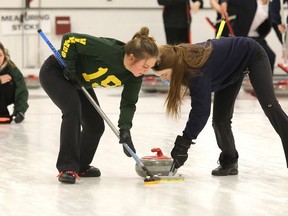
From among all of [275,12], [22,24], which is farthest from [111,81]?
[22,24]

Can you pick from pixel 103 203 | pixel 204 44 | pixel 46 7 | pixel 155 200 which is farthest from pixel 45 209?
pixel 46 7

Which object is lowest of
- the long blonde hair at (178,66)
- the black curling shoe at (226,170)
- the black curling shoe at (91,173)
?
the black curling shoe at (91,173)

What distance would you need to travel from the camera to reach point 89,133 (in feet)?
16.1

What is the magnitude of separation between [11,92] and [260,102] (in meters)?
3.42

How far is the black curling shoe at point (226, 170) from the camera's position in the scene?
496 cm

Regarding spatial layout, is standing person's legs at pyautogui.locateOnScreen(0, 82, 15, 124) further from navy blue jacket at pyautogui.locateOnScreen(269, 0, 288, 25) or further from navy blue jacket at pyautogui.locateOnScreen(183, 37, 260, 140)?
navy blue jacket at pyautogui.locateOnScreen(269, 0, 288, 25)

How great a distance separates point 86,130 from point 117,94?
217 inches

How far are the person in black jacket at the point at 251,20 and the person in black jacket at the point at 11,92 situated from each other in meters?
3.38

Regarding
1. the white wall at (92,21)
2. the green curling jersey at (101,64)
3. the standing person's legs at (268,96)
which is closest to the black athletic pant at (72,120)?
the green curling jersey at (101,64)

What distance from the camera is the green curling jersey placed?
4.56m

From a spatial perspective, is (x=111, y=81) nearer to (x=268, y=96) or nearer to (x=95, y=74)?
(x=95, y=74)

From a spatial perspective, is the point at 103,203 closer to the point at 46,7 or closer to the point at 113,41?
the point at 113,41

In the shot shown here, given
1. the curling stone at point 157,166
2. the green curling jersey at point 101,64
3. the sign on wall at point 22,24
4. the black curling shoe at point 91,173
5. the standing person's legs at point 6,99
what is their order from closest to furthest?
the green curling jersey at point 101,64
the curling stone at point 157,166
the black curling shoe at point 91,173
the standing person's legs at point 6,99
the sign on wall at point 22,24

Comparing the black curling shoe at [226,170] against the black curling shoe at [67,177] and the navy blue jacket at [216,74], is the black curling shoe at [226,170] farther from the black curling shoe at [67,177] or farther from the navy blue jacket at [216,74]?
the black curling shoe at [67,177]
